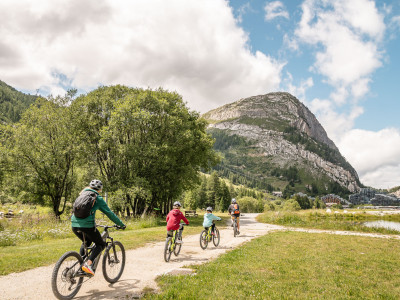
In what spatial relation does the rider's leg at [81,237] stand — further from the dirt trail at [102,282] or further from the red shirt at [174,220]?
the red shirt at [174,220]

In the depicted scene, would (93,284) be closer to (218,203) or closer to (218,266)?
(218,266)

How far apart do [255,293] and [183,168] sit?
91.2 ft

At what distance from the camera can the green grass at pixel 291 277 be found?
679 cm

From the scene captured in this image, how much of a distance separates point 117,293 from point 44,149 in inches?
1159

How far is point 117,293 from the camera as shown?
6633 millimetres

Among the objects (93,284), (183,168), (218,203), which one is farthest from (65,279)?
(218,203)

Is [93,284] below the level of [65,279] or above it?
below

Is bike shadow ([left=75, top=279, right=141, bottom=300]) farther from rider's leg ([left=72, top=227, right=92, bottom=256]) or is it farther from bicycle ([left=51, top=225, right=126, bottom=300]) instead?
rider's leg ([left=72, top=227, right=92, bottom=256])

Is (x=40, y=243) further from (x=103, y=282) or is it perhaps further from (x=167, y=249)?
(x=103, y=282)

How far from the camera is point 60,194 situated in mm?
33281

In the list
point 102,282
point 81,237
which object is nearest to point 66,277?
point 81,237

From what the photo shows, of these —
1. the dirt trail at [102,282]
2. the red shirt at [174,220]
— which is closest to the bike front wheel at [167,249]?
the dirt trail at [102,282]

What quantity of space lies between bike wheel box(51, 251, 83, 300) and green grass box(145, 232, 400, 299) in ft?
6.31

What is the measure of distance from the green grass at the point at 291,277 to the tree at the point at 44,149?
27255mm
